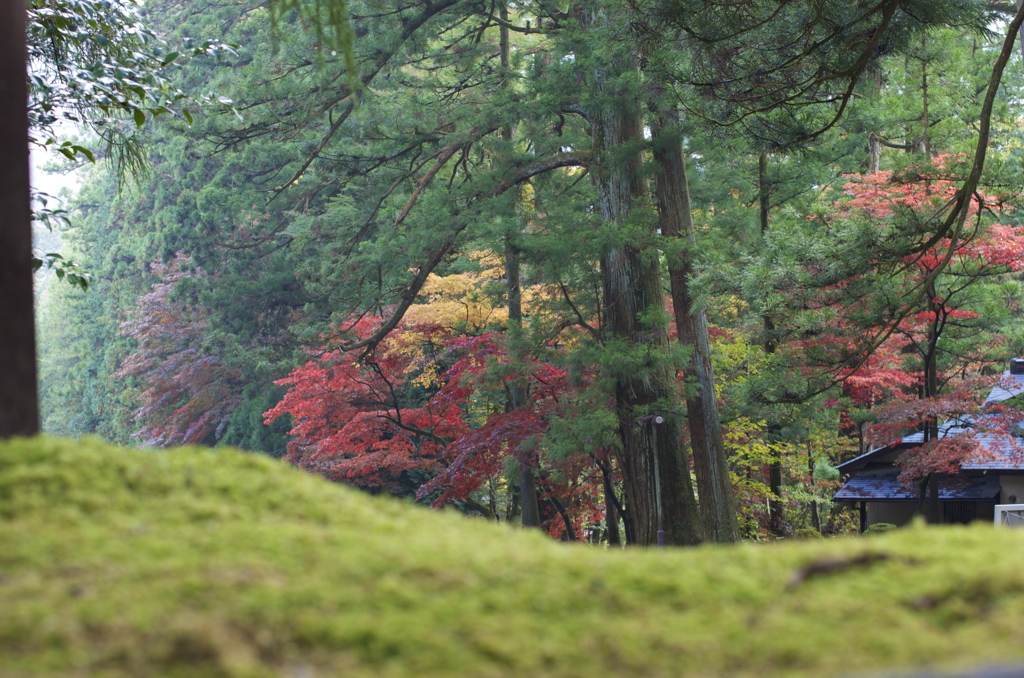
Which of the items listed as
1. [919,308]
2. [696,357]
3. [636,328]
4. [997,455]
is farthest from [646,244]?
[997,455]

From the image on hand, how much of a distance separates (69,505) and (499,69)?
1031 centimetres

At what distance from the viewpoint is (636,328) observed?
10.5m

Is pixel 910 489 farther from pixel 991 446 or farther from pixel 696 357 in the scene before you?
pixel 696 357

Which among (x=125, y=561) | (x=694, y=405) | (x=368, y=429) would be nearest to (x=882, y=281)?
(x=694, y=405)

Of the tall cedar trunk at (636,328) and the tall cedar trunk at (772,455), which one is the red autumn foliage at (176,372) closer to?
the tall cedar trunk at (636,328)

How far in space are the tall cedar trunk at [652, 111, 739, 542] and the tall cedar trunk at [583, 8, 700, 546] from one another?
0.78 ft

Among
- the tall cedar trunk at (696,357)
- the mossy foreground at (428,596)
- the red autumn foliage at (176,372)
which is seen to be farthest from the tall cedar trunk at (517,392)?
the mossy foreground at (428,596)

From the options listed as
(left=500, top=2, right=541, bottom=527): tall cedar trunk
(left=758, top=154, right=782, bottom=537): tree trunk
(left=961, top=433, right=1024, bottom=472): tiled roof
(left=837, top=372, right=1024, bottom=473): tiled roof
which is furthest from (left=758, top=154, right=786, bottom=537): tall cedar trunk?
(left=500, top=2, right=541, bottom=527): tall cedar trunk

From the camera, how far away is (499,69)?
11.1 meters

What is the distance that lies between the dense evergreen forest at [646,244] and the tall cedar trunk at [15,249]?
101 cm

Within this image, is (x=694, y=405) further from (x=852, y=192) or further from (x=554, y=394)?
(x=852, y=192)

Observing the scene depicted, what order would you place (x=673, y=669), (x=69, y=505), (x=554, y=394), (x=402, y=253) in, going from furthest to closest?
(x=554, y=394)
(x=402, y=253)
(x=69, y=505)
(x=673, y=669)

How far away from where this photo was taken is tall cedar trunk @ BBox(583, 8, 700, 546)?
983 centimetres

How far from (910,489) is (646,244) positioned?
610 cm
